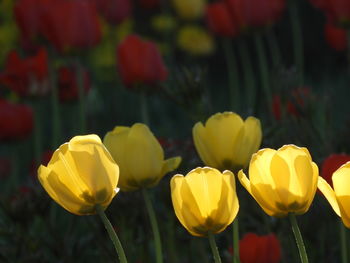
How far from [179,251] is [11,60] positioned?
883 mm

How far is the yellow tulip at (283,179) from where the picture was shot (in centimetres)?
119

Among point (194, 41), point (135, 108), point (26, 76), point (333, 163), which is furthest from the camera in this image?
point (194, 41)

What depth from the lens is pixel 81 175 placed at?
1249mm

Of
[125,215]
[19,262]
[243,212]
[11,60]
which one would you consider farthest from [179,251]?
[11,60]

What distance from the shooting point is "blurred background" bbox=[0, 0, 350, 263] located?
2033 millimetres

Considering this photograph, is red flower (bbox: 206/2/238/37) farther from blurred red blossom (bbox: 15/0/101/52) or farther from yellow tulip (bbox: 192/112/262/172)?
yellow tulip (bbox: 192/112/262/172)

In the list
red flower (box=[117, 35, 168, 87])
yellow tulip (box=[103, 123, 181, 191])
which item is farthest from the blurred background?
yellow tulip (box=[103, 123, 181, 191])

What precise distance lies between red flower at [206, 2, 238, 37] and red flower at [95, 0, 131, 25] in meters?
0.43

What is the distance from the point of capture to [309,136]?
2184 millimetres

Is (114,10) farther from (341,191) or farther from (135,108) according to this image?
(341,191)

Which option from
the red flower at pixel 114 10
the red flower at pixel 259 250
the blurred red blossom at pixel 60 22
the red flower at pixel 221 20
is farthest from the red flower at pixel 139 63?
the red flower at pixel 259 250

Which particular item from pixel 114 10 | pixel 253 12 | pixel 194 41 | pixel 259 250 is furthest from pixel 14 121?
pixel 194 41

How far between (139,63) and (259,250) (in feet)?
4.07

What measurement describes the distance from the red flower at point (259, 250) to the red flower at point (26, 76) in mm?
1466
